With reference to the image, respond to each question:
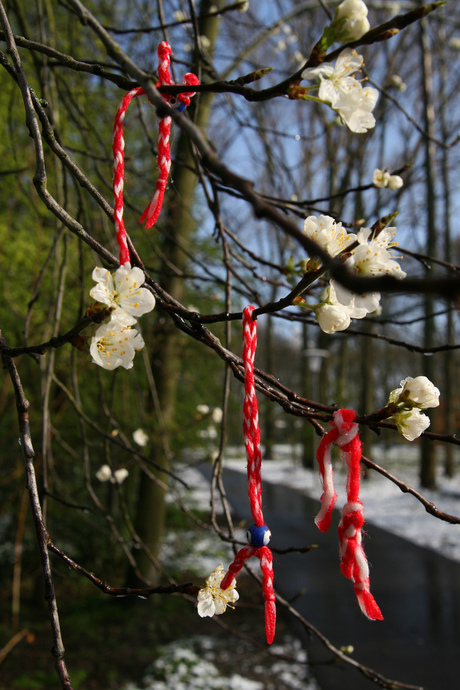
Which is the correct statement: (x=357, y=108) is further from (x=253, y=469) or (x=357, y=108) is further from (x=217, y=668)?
(x=217, y=668)

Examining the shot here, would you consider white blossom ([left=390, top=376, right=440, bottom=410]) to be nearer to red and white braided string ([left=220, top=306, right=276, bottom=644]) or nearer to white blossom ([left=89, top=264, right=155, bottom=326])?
red and white braided string ([left=220, top=306, right=276, bottom=644])

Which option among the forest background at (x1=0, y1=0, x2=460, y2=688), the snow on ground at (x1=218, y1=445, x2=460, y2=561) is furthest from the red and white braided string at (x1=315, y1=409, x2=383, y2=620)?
the snow on ground at (x1=218, y1=445, x2=460, y2=561)

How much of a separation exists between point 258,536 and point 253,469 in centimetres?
9

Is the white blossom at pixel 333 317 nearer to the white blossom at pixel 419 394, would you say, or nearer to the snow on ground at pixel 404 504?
the white blossom at pixel 419 394

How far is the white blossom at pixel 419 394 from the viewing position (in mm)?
710

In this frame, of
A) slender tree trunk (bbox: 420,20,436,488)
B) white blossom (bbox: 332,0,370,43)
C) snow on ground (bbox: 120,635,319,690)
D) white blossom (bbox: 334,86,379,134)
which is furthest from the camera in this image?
slender tree trunk (bbox: 420,20,436,488)

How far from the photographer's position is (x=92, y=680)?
338cm

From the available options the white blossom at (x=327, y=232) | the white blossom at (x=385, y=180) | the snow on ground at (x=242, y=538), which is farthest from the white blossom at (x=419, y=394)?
the snow on ground at (x=242, y=538)

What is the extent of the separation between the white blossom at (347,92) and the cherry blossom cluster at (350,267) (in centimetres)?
15

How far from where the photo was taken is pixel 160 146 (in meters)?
0.78

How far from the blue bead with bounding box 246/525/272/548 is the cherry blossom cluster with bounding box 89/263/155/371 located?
0.29m

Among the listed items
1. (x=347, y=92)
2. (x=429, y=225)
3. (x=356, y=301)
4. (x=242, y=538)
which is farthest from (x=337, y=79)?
(x=429, y=225)

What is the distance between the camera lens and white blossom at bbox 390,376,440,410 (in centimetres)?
71

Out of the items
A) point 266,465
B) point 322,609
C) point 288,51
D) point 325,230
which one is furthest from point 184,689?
point 266,465
